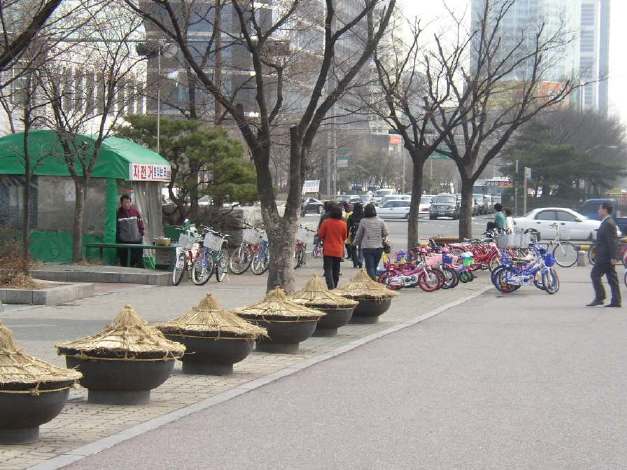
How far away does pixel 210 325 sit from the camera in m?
10.8

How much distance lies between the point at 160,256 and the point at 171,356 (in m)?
17.8

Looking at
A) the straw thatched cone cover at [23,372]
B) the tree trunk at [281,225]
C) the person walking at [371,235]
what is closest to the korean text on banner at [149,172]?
the person walking at [371,235]

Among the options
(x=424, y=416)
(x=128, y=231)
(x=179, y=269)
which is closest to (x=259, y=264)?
(x=128, y=231)

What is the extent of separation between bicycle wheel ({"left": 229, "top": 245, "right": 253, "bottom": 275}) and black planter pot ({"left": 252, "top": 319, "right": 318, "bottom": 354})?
1416 centimetres

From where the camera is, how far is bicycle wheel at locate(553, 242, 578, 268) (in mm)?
33062

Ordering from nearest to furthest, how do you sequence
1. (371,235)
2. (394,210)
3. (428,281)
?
(371,235) → (428,281) → (394,210)

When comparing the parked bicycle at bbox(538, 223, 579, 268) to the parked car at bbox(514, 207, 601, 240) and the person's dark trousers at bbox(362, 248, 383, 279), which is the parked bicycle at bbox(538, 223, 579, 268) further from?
the person's dark trousers at bbox(362, 248, 383, 279)

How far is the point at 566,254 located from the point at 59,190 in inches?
598

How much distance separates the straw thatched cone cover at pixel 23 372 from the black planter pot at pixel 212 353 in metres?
3.21

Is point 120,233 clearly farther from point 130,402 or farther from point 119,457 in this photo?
point 119,457

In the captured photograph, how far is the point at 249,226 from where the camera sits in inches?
1177

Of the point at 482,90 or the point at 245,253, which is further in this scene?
the point at 482,90

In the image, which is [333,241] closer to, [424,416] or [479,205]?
[424,416]

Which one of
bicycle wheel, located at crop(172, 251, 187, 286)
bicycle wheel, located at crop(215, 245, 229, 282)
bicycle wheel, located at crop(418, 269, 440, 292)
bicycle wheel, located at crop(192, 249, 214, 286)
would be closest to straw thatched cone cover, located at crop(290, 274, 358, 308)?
bicycle wheel, located at crop(418, 269, 440, 292)
